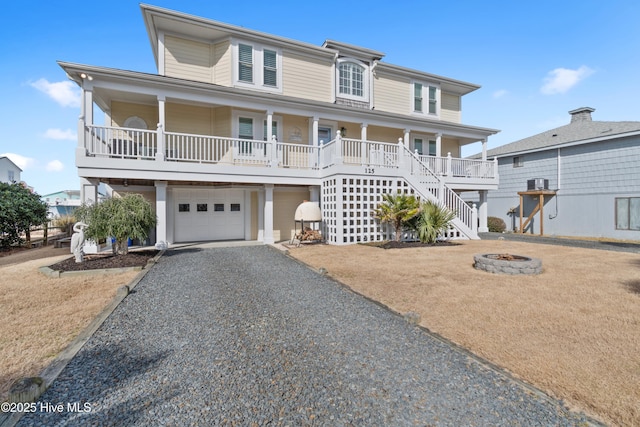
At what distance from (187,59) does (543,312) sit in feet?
46.2

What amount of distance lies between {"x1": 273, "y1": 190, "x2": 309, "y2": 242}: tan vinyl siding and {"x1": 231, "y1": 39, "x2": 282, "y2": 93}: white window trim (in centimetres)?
451

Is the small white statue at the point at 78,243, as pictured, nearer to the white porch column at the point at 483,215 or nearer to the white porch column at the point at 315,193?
the white porch column at the point at 315,193

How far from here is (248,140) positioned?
33.9ft

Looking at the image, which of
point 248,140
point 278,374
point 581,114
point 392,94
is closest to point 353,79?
point 392,94

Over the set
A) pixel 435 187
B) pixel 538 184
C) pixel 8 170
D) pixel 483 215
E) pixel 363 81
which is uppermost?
pixel 363 81

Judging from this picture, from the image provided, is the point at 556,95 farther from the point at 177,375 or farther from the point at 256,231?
the point at 177,375

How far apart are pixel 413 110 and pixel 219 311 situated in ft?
50.2

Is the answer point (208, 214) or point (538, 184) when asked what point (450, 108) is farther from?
point (208, 214)

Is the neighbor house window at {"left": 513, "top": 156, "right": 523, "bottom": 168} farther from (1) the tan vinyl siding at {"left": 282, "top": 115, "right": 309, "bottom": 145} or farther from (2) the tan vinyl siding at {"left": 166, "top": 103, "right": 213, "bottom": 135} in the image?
(2) the tan vinyl siding at {"left": 166, "top": 103, "right": 213, "bottom": 135}

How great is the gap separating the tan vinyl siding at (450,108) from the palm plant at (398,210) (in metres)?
9.64

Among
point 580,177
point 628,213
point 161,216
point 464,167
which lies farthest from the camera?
point 580,177

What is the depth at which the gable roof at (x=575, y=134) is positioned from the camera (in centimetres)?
1454

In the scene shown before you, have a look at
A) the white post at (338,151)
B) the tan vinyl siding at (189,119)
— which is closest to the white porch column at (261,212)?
the tan vinyl siding at (189,119)

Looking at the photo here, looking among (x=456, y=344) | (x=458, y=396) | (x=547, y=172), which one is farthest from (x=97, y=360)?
(x=547, y=172)
